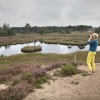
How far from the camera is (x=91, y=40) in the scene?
17.1m

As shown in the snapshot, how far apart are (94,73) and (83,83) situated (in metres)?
2.69

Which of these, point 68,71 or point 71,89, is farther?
point 68,71

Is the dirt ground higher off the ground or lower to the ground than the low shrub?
lower

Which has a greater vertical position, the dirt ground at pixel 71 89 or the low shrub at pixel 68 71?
the low shrub at pixel 68 71

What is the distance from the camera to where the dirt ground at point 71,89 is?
1267 centimetres

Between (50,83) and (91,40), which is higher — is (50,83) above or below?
below

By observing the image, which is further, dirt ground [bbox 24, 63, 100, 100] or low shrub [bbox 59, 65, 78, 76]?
low shrub [bbox 59, 65, 78, 76]

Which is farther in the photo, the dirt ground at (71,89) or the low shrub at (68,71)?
the low shrub at (68,71)

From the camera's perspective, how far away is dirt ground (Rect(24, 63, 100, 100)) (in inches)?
499

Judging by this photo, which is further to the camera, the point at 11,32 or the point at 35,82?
the point at 11,32

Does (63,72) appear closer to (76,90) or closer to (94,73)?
(94,73)

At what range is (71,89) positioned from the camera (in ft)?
46.0

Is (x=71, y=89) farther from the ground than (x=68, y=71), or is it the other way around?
(x=68, y=71)

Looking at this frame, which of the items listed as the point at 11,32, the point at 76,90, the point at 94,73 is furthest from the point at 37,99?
the point at 11,32
